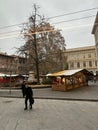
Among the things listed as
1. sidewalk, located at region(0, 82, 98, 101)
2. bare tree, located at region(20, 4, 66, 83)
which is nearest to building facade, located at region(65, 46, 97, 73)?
bare tree, located at region(20, 4, 66, 83)

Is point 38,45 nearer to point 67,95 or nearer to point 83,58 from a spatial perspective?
point 67,95

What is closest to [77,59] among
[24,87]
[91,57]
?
[91,57]

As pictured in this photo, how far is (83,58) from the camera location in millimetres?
85750

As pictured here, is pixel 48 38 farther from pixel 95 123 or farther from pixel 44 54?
pixel 95 123

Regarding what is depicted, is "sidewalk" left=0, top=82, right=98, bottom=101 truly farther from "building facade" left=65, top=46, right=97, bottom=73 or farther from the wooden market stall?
"building facade" left=65, top=46, right=97, bottom=73

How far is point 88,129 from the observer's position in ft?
24.7

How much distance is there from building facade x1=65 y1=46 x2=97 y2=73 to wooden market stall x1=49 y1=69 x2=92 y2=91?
49.1m

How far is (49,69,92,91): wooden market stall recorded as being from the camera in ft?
89.8

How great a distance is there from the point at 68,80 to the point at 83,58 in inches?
2288

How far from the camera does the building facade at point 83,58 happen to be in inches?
3285

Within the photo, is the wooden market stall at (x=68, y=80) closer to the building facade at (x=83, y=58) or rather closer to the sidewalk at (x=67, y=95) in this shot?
the sidewalk at (x=67, y=95)

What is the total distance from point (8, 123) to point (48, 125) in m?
1.98

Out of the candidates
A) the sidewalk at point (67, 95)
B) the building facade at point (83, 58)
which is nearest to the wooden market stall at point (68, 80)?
the sidewalk at point (67, 95)

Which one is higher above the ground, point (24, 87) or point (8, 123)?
point (24, 87)
